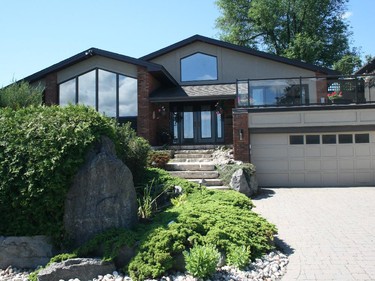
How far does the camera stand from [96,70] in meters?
18.3

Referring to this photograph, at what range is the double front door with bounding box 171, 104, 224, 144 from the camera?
1980 cm

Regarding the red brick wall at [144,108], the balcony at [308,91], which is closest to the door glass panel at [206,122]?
the red brick wall at [144,108]

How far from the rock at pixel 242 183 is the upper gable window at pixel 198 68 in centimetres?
911

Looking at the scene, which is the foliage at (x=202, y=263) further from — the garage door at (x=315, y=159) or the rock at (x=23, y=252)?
the garage door at (x=315, y=159)

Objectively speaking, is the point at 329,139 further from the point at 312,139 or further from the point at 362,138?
the point at 362,138

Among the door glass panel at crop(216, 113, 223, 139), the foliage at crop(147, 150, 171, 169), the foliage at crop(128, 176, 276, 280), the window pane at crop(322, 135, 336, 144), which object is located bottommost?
the foliage at crop(128, 176, 276, 280)

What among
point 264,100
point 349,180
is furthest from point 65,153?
point 349,180

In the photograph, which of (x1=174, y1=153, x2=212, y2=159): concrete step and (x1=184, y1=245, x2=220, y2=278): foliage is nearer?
(x1=184, y1=245, x2=220, y2=278): foliage

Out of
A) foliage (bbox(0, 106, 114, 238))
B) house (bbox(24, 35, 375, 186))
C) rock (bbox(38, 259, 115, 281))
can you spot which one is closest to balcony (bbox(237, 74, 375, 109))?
house (bbox(24, 35, 375, 186))

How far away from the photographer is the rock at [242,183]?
12.0 m

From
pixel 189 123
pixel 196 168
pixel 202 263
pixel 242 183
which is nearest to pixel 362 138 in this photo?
pixel 242 183

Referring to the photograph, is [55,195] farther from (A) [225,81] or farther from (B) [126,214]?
(A) [225,81]

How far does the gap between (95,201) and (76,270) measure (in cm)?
114

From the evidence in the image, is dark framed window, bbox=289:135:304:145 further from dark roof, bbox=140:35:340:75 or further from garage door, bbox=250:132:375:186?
dark roof, bbox=140:35:340:75
